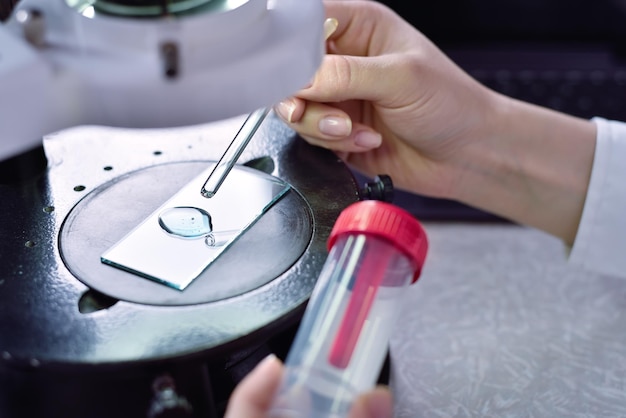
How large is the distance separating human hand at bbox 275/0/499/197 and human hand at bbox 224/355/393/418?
0.35 meters

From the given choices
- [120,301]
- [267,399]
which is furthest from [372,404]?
[120,301]

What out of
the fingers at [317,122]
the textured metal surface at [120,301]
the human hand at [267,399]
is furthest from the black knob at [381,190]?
the human hand at [267,399]

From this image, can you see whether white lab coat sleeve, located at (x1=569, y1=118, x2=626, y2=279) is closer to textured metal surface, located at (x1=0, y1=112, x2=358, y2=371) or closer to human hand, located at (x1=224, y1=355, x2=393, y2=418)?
textured metal surface, located at (x1=0, y1=112, x2=358, y2=371)

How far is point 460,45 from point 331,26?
0.66m

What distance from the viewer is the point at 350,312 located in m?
0.55

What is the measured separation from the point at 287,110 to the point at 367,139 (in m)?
0.10

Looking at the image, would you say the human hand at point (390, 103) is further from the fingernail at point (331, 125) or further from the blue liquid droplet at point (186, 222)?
the blue liquid droplet at point (186, 222)

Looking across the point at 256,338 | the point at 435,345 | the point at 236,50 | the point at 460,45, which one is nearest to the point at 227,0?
the point at 236,50

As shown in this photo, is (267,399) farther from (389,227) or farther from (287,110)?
(287,110)

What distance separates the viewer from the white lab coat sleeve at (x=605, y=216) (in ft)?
2.99

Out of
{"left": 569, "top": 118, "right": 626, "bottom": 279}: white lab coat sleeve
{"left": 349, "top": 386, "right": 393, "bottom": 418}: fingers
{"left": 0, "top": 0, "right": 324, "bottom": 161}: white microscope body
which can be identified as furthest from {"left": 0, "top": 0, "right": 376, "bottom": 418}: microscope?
{"left": 569, "top": 118, "right": 626, "bottom": 279}: white lab coat sleeve

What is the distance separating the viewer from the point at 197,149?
0.77m

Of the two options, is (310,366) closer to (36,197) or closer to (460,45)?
(36,197)

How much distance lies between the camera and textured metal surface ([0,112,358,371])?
0.53 m
